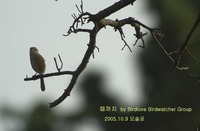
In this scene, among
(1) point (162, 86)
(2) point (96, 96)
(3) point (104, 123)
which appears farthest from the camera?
(1) point (162, 86)

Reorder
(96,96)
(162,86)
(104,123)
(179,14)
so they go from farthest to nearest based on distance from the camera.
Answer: (179,14), (162,86), (96,96), (104,123)

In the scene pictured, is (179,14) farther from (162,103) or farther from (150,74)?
(162,103)

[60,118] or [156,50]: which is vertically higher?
[156,50]

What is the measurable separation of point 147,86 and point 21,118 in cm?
337

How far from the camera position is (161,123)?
1617cm

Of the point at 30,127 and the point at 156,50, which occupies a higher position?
the point at 156,50

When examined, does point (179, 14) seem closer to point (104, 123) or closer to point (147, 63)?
point (147, 63)

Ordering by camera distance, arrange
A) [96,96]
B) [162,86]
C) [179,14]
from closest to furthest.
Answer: [96,96] → [162,86] → [179,14]

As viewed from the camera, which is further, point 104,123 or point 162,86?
point 162,86

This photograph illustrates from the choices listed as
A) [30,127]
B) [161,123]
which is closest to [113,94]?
[161,123]

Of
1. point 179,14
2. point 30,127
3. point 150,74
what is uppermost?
point 179,14

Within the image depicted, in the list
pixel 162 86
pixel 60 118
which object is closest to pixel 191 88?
pixel 162 86

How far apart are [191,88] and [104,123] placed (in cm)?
278

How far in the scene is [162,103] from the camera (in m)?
15.5
